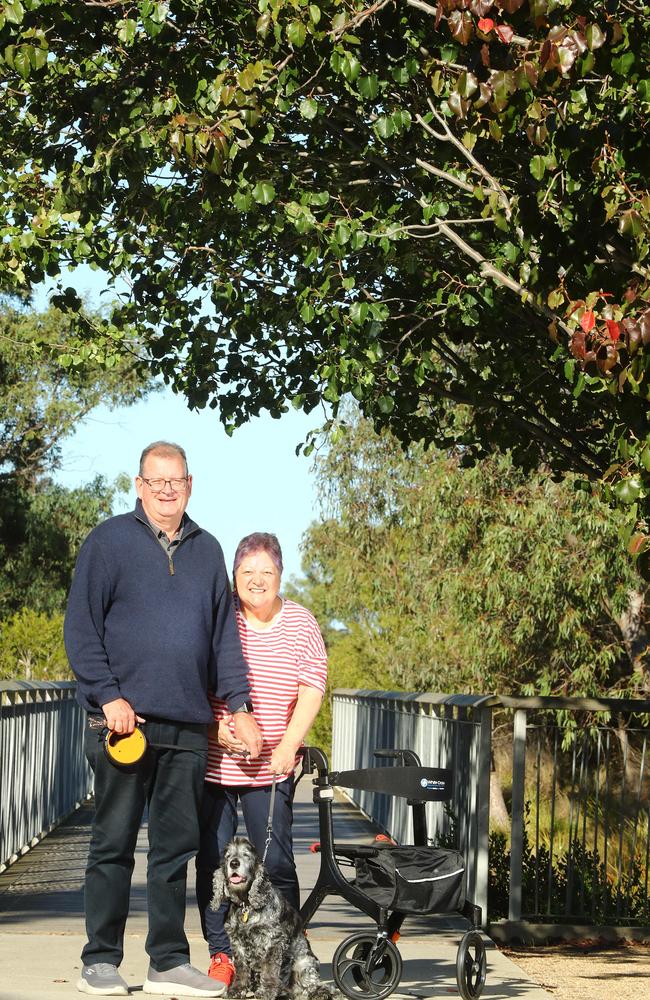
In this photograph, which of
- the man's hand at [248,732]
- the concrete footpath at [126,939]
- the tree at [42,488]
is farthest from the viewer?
the tree at [42,488]

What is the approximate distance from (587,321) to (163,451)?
207cm

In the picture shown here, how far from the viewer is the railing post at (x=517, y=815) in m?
9.61

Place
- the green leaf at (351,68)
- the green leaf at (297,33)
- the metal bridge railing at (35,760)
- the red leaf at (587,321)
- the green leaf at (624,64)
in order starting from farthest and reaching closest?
the metal bridge railing at (35,760)
the green leaf at (351,68)
the green leaf at (297,33)
the green leaf at (624,64)
the red leaf at (587,321)

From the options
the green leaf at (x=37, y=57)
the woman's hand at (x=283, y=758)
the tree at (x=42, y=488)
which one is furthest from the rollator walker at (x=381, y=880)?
the tree at (x=42, y=488)

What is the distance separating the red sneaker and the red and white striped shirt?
2.15 ft

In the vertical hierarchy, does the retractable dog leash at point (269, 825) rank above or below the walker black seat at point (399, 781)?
below

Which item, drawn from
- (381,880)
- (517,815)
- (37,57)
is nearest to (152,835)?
(381,880)

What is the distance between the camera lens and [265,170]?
9.25m

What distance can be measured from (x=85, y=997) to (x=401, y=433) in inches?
254

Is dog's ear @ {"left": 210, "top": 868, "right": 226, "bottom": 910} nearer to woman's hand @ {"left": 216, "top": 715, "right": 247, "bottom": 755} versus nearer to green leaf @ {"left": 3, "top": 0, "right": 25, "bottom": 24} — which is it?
woman's hand @ {"left": 216, "top": 715, "right": 247, "bottom": 755}

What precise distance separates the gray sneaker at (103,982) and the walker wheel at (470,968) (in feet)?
4.57

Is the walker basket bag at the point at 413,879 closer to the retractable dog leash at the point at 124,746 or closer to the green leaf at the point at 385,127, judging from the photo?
the retractable dog leash at the point at 124,746

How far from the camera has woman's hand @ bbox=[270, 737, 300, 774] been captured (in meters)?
6.21

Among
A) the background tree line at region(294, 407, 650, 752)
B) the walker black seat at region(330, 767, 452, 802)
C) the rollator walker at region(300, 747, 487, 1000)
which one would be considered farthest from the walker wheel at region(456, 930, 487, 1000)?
the background tree line at region(294, 407, 650, 752)
